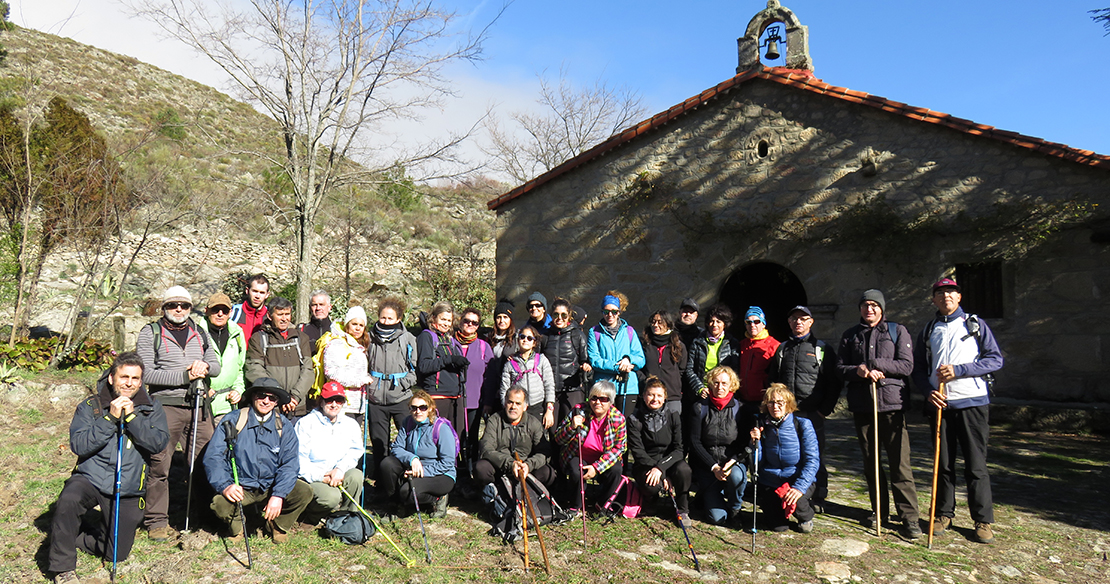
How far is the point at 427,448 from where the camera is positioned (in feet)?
15.9

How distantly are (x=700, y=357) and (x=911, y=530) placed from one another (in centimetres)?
185

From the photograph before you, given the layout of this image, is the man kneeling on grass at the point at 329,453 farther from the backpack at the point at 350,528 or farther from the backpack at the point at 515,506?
the backpack at the point at 515,506

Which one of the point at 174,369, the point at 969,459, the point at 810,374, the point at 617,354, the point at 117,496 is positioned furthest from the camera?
the point at 617,354

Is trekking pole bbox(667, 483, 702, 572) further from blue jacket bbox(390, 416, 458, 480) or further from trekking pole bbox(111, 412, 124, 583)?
trekking pole bbox(111, 412, 124, 583)

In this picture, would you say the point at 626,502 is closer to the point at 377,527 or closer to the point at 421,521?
the point at 421,521

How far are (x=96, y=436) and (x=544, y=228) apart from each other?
6604 mm

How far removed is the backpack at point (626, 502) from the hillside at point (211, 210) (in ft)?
29.2

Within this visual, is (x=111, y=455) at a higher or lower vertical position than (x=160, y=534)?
higher

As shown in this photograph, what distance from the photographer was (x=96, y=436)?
12.3 ft

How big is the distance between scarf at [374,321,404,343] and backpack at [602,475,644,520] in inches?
79.8

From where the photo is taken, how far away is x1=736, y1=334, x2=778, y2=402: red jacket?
5.05 meters

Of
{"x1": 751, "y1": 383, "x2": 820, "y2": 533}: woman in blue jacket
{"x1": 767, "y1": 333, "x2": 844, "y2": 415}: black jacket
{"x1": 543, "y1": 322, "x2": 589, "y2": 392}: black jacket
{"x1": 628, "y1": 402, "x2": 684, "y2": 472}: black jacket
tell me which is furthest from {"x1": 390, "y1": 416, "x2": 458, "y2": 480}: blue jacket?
{"x1": 767, "y1": 333, "x2": 844, "y2": 415}: black jacket

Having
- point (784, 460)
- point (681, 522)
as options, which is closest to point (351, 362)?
point (681, 522)

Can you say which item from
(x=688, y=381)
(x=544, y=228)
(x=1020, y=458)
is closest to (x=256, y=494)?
(x=688, y=381)
